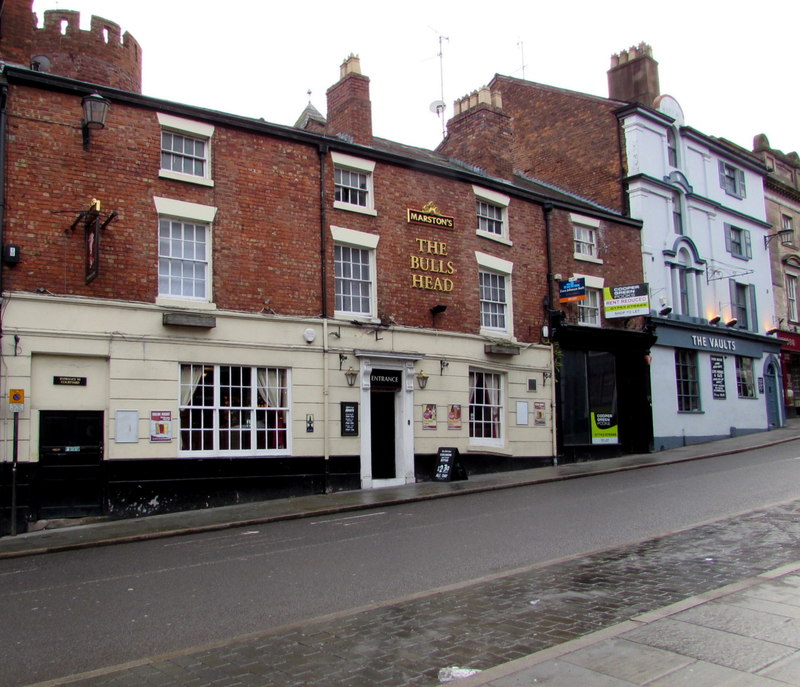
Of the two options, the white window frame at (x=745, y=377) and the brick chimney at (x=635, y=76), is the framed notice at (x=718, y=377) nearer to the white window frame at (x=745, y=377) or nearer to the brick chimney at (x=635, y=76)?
the white window frame at (x=745, y=377)

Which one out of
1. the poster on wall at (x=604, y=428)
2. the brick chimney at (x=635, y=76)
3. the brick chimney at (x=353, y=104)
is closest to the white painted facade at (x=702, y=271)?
the brick chimney at (x=635, y=76)

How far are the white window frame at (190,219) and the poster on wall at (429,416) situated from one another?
6221 mm

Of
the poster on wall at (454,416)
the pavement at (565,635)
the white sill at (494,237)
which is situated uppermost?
the white sill at (494,237)

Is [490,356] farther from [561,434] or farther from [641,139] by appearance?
[641,139]

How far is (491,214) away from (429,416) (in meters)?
6.65

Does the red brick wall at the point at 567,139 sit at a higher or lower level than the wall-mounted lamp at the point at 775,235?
higher

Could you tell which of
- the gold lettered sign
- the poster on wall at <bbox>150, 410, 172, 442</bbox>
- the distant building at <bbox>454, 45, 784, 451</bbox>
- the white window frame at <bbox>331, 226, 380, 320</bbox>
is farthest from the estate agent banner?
the poster on wall at <bbox>150, 410, 172, 442</bbox>

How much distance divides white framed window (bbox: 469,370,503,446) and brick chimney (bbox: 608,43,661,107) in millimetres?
14208

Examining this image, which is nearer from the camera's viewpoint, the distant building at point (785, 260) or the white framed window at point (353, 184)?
the white framed window at point (353, 184)

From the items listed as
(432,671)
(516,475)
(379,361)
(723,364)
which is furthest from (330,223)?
(723,364)

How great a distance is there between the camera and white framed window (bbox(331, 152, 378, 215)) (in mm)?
18047

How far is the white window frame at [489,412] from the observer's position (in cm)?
2020

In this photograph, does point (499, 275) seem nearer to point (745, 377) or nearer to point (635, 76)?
point (635, 76)

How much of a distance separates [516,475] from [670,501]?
270 inches
